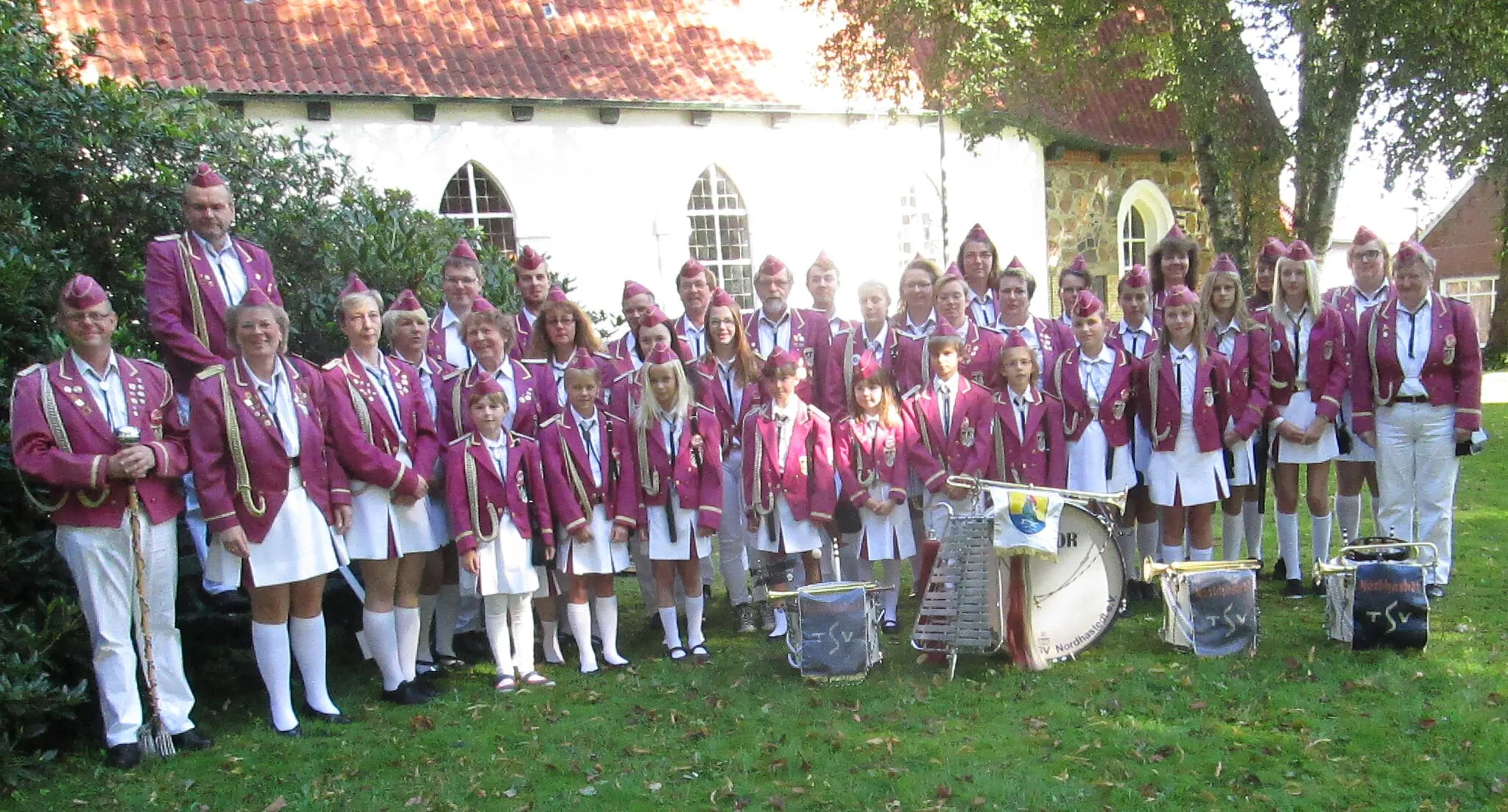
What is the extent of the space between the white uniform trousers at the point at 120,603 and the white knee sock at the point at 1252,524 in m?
6.01

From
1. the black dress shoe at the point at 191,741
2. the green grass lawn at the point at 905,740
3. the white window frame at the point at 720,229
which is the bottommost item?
the green grass lawn at the point at 905,740

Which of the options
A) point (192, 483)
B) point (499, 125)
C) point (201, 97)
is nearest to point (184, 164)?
point (201, 97)

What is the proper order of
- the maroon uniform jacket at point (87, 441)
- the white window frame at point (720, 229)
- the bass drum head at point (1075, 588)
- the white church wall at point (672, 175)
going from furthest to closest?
the white window frame at point (720, 229)
the white church wall at point (672, 175)
the bass drum head at point (1075, 588)
the maroon uniform jacket at point (87, 441)

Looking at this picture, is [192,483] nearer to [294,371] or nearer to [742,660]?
[294,371]

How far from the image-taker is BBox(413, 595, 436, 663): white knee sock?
702 cm

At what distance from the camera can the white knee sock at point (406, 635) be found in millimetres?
6504

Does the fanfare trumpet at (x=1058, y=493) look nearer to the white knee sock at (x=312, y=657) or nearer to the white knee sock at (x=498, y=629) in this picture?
the white knee sock at (x=498, y=629)

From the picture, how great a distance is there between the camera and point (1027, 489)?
20.0ft

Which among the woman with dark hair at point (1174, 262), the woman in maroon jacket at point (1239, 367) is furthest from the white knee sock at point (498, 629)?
the woman with dark hair at point (1174, 262)

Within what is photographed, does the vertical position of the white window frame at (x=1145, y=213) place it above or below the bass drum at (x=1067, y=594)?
above

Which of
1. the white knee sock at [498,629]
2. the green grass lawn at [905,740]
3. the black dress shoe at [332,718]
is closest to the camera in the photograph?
the green grass lawn at [905,740]

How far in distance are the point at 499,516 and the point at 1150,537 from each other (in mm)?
3906

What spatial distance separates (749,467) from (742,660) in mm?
1060

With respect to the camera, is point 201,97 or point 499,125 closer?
point 201,97
